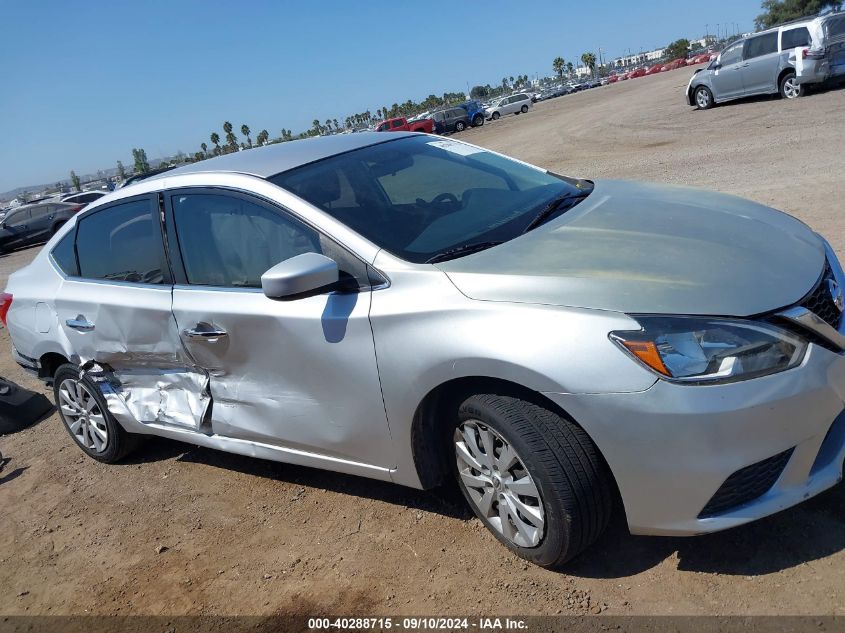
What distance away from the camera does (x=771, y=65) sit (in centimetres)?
1678

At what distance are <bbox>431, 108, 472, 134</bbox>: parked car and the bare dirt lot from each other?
42162 mm

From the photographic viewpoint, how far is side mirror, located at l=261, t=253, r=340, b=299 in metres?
2.80

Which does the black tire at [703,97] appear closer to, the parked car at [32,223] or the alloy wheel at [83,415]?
the alloy wheel at [83,415]

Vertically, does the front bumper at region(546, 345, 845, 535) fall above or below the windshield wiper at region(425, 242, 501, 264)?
below

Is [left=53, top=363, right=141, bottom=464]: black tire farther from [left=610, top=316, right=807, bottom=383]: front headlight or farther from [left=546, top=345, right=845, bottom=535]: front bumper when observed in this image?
[left=610, top=316, right=807, bottom=383]: front headlight

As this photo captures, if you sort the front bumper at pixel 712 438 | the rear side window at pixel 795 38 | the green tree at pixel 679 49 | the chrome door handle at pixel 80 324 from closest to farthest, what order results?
the front bumper at pixel 712 438
the chrome door handle at pixel 80 324
the rear side window at pixel 795 38
the green tree at pixel 679 49

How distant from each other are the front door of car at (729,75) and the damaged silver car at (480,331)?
1614 centimetres

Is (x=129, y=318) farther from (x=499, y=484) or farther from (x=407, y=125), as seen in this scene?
(x=407, y=125)

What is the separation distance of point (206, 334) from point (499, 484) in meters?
1.65

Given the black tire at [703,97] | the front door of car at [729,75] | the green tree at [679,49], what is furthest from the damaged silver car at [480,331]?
the green tree at [679,49]

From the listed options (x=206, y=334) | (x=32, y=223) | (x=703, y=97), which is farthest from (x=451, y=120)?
(x=206, y=334)

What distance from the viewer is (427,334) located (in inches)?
107

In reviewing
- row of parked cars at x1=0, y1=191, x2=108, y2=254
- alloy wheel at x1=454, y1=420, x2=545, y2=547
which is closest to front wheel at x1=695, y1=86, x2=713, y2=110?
alloy wheel at x1=454, y1=420, x2=545, y2=547

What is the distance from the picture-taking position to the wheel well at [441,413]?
2.61 m
